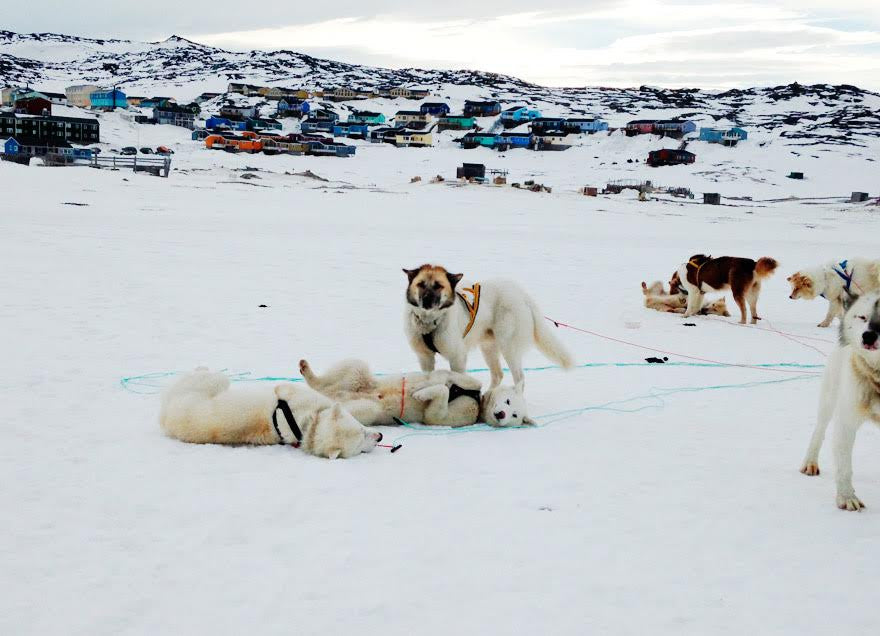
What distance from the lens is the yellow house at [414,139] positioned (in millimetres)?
77875

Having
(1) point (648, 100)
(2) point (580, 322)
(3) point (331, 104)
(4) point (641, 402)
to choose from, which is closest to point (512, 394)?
(4) point (641, 402)

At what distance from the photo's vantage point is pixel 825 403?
4.55 m

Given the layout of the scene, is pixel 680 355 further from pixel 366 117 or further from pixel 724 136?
pixel 366 117

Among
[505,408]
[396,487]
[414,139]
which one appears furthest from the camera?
[414,139]

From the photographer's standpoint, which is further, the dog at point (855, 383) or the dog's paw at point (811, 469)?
the dog's paw at point (811, 469)

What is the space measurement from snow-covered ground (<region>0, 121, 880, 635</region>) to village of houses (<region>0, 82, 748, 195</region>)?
99.2 feet

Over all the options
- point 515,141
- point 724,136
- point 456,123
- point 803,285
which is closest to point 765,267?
point 803,285

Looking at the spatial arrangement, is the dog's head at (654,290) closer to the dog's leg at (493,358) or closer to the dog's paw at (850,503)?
the dog's leg at (493,358)

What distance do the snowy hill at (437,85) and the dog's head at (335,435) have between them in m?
73.3

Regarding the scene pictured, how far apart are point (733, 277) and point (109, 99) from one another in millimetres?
101734

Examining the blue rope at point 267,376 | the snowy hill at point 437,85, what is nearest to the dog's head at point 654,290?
the blue rope at point 267,376

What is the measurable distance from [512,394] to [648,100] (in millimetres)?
132509

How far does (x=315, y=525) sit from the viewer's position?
11.9 feet

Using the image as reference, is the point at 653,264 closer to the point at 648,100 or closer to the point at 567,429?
the point at 567,429
